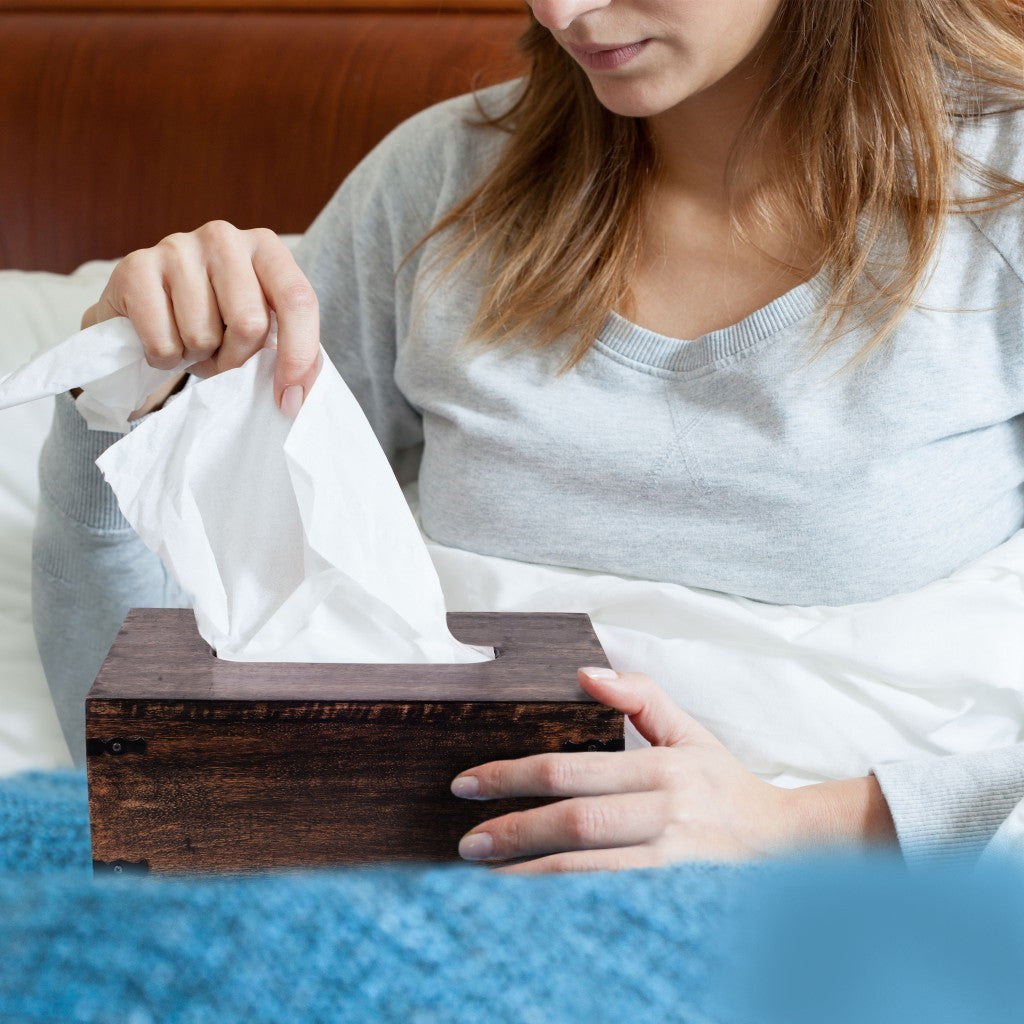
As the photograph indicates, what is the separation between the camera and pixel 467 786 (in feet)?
1.62

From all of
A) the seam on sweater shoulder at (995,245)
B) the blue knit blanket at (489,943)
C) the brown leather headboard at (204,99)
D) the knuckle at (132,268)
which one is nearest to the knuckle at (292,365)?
the knuckle at (132,268)

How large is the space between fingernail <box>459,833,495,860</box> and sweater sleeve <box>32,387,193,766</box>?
1.29 feet

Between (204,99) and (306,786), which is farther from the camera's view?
(204,99)

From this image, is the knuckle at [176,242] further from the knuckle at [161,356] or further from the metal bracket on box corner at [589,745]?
the metal bracket on box corner at [589,745]

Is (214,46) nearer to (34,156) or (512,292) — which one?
(34,156)

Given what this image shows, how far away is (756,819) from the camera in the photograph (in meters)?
0.58

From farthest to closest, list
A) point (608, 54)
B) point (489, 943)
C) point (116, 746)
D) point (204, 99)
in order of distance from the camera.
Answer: point (204, 99) < point (608, 54) < point (116, 746) < point (489, 943)

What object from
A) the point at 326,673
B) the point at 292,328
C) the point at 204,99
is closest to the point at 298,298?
the point at 292,328

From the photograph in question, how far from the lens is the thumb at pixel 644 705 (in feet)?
1.66

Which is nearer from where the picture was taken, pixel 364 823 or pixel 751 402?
pixel 364 823

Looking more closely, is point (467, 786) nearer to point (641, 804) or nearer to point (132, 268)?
point (641, 804)

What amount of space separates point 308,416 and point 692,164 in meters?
0.40

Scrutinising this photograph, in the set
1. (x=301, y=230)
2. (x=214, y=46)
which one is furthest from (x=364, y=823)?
(x=214, y=46)

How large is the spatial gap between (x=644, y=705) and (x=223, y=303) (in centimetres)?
31
